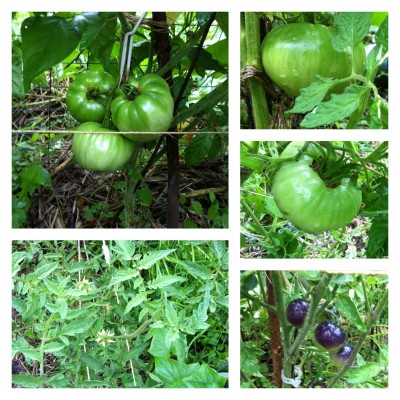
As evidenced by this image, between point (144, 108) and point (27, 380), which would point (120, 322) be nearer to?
point (27, 380)

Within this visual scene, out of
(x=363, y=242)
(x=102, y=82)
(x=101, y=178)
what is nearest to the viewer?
(x=102, y=82)

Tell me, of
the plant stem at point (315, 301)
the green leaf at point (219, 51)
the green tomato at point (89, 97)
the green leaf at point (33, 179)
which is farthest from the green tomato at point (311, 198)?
the green leaf at point (33, 179)

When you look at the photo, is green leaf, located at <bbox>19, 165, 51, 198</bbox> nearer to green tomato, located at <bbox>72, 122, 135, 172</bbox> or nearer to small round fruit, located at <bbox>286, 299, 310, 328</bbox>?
green tomato, located at <bbox>72, 122, 135, 172</bbox>

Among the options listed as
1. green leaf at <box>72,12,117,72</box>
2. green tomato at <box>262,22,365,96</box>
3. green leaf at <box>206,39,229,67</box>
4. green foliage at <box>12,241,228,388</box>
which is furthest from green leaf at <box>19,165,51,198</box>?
green tomato at <box>262,22,365,96</box>

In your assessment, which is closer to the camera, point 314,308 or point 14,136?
point 314,308

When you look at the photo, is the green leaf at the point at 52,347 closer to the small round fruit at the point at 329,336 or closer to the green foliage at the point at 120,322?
the green foliage at the point at 120,322

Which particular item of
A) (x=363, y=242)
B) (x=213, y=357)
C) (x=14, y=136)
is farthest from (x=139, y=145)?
(x=14, y=136)
